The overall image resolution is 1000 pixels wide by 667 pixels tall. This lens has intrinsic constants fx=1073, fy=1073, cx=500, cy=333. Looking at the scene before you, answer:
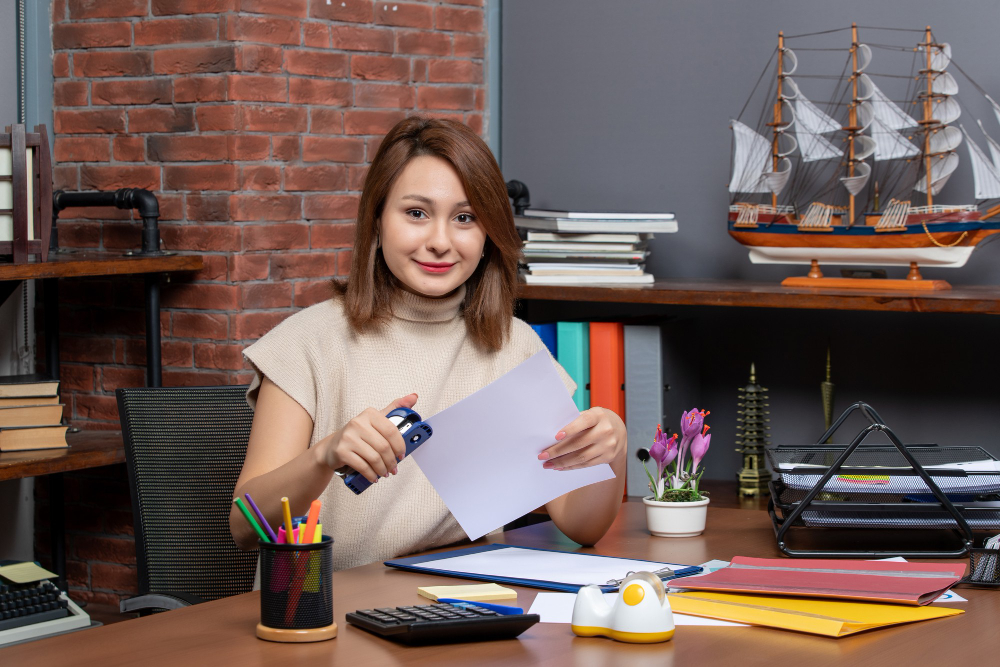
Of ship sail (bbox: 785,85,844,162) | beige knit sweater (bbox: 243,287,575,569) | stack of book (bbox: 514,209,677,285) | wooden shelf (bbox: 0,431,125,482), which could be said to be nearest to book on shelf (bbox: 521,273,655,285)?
stack of book (bbox: 514,209,677,285)

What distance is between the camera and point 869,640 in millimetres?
1090

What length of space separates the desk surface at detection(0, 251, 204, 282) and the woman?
665 mm

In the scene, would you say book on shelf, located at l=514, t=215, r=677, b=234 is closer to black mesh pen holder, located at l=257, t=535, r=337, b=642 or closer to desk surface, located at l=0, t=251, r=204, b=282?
desk surface, located at l=0, t=251, r=204, b=282

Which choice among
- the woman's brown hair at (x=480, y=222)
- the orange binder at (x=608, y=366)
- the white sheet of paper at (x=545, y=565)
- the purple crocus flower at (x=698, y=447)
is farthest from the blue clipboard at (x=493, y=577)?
the orange binder at (x=608, y=366)

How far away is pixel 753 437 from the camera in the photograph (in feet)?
7.86

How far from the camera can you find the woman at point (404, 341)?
1580 mm

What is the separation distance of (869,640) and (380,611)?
50 cm

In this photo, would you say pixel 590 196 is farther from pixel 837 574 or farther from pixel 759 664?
pixel 759 664

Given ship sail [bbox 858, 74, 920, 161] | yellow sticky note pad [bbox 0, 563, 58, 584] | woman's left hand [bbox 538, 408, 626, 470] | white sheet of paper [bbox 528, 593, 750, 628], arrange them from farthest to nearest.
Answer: ship sail [bbox 858, 74, 920, 161]
yellow sticky note pad [bbox 0, 563, 58, 584]
woman's left hand [bbox 538, 408, 626, 470]
white sheet of paper [bbox 528, 593, 750, 628]

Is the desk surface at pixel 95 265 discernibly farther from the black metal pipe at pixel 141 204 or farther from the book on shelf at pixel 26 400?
the book on shelf at pixel 26 400

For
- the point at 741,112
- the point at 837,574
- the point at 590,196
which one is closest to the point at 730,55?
the point at 741,112

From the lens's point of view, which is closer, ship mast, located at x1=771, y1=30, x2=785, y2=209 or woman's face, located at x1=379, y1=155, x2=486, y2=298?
woman's face, located at x1=379, y1=155, x2=486, y2=298

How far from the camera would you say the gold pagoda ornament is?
2.36 metres

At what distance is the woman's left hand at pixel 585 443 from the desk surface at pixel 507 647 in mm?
223
